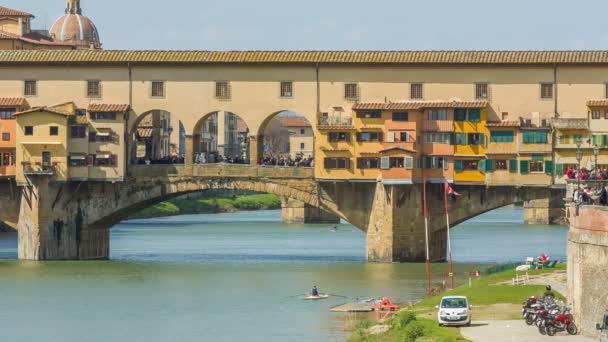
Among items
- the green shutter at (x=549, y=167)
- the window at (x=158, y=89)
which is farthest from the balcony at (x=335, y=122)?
the green shutter at (x=549, y=167)

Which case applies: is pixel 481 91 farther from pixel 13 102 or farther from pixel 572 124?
pixel 13 102

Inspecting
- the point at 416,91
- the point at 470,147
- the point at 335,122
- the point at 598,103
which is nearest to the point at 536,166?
the point at 470,147

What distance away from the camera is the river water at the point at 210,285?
2675 inches

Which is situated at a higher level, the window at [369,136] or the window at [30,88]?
the window at [30,88]

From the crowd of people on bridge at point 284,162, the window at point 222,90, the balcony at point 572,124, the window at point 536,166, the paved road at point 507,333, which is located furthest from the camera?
the crowd of people on bridge at point 284,162

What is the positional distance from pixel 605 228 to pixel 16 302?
110 ft

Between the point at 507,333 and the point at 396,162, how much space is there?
126 feet

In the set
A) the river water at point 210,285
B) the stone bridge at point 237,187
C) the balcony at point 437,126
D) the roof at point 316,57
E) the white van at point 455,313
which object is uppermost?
the roof at point 316,57

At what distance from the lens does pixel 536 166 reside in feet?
304

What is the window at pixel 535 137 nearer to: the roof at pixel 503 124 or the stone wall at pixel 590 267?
the roof at pixel 503 124

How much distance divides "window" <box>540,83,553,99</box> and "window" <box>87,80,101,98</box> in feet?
81.6

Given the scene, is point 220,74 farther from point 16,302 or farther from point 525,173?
point 16,302

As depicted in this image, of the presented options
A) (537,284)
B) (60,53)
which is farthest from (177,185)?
(537,284)

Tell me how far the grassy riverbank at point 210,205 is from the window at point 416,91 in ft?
234
